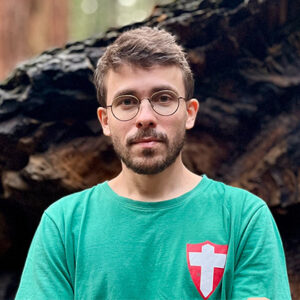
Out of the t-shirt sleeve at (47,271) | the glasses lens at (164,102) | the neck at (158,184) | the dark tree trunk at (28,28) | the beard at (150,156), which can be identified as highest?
A: the dark tree trunk at (28,28)

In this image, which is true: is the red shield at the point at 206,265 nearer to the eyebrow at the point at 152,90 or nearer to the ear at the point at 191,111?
the ear at the point at 191,111

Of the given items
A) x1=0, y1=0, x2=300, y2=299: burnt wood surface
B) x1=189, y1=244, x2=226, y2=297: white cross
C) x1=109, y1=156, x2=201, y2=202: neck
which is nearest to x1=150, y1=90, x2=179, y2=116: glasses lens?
x1=109, y1=156, x2=201, y2=202: neck

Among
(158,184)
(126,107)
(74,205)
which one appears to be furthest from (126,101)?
(74,205)

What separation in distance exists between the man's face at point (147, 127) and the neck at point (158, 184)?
3.6 inches

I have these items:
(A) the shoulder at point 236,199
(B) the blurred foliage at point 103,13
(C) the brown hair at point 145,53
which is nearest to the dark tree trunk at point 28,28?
(C) the brown hair at point 145,53

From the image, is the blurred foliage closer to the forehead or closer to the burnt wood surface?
the burnt wood surface

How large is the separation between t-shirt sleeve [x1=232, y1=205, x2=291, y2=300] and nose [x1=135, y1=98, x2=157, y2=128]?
0.58 metres

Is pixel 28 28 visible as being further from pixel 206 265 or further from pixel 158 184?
pixel 206 265

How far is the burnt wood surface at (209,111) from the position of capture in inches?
98.7

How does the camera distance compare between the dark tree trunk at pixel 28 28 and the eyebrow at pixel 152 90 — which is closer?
the eyebrow at pixel 152 90

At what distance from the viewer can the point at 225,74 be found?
2678 millimetres

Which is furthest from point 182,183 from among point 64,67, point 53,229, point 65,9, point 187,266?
point 65,9

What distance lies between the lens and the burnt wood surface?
2.51 meters

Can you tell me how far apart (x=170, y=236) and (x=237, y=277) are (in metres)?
0.31
